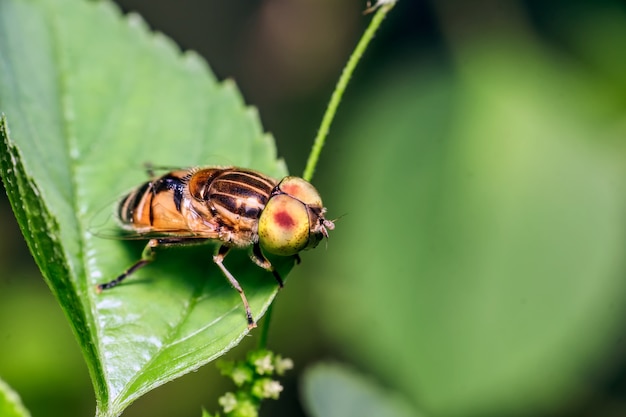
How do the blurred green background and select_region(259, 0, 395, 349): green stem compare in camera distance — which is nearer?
select_region(259, 0, 395, 349): green stem

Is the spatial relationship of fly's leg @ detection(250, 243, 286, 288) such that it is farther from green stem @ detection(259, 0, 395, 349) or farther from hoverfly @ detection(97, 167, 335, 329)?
green stem @ detection(259, 0, 395, 349)

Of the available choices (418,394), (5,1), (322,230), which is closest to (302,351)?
(418,394)

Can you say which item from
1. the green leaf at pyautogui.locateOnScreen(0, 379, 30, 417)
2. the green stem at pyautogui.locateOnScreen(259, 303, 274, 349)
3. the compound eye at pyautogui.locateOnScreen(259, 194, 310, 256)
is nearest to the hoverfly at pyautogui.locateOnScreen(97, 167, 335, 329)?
the compound eye at pyautogui.locateOnScreen(259, 194, 310, 256)

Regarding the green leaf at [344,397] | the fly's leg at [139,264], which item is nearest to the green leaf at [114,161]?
the fly's leg at [139,264]

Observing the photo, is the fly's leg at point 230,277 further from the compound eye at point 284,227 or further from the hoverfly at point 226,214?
the compound eye at point 284,227

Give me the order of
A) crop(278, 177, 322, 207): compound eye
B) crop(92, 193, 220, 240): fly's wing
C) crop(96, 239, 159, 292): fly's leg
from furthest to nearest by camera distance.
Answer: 1. crop(92, 193, 220, 240): fly's wing
2. crop(278, 177, 322, 207): compound eye
3. crop(96, 239, 159, 292): fly's leg

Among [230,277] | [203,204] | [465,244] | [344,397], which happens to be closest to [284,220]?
[230,277]
